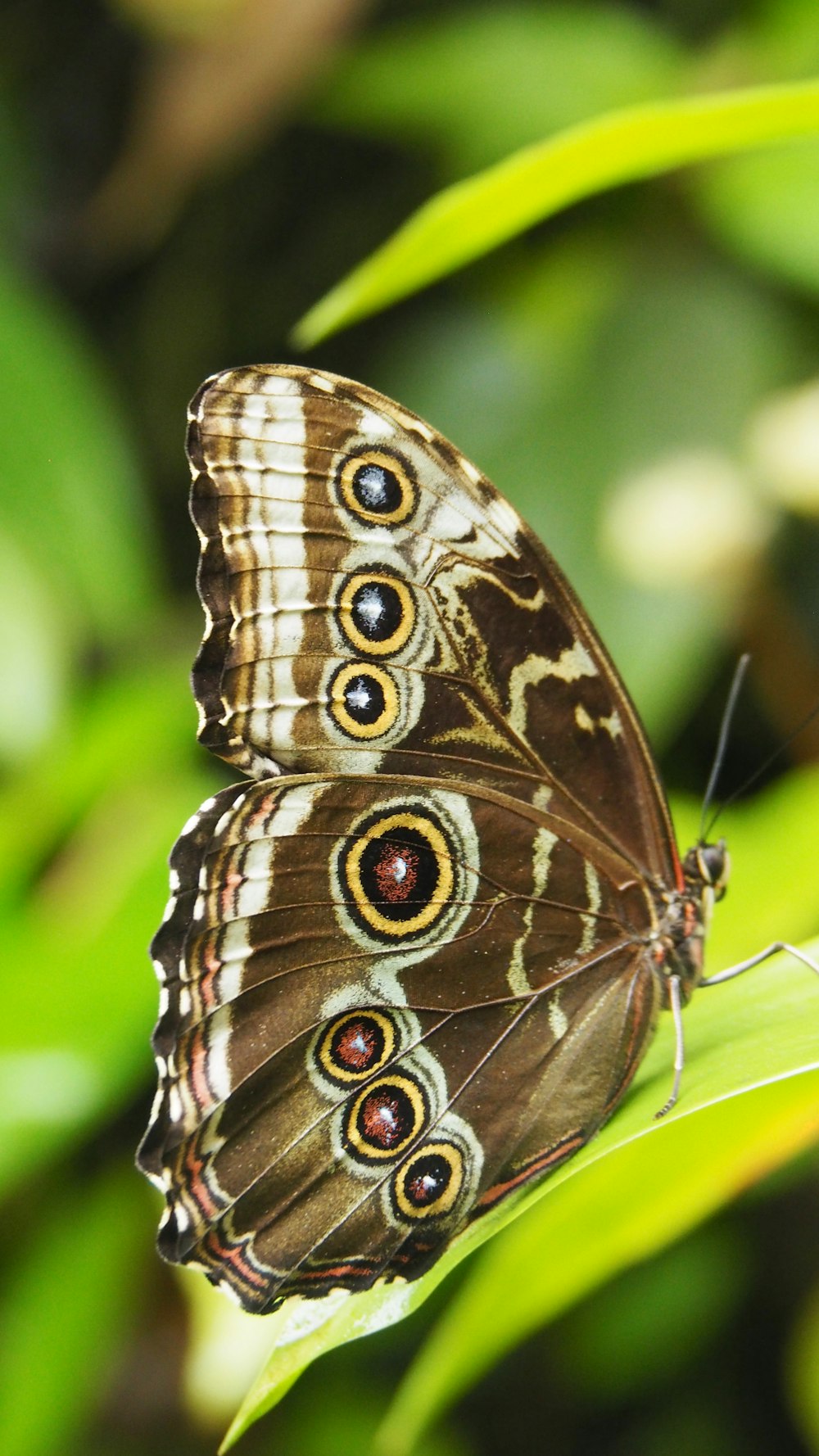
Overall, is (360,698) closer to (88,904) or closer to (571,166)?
(571,166)

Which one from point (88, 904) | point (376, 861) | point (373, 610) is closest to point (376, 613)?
point (373, 610)

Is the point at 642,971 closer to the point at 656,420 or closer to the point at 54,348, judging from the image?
the point at 656,420

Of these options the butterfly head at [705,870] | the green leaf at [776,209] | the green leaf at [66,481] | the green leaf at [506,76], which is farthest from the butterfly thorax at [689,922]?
the green leaf at [506,76]

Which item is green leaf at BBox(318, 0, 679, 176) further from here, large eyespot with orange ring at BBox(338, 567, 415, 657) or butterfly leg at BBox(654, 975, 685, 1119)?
butterfly leg at BBox(654, 975, 685, 1119)

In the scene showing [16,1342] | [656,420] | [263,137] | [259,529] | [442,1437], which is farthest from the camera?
[263,137]

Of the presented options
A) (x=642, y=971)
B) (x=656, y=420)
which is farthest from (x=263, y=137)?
(x=642, y=971)

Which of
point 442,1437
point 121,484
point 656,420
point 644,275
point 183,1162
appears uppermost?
point 121,484
